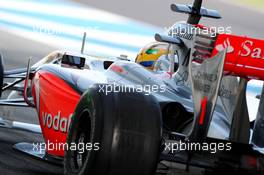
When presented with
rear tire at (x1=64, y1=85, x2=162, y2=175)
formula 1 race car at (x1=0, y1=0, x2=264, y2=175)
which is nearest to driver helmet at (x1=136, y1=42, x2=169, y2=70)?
formula 1 race car at (x1=0, y1=0, x2=264, y2=175)

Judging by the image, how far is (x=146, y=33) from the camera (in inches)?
854

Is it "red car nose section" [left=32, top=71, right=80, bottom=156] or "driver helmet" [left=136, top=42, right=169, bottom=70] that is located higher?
"driver helmet" [left=136, top=42, right=169, bottom=70]

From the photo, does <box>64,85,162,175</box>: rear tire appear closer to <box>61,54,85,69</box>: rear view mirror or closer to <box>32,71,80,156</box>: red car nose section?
<box>32,71,80,156</box>: red car nose section

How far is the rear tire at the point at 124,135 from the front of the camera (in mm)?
4555

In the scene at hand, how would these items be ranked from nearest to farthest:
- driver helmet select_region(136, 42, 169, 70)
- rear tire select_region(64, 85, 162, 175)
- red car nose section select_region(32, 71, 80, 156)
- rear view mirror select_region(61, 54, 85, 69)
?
rear tire select_region(64, 85, 162, 175)
red car nose section select_region(32, 71, 80, 156)
rear view mirror select_region(61, 54, 85, 69)
driver helmet select_region(136, 42, 169, 70)

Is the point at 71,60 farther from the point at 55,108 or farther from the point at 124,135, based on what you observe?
the point at 124,135

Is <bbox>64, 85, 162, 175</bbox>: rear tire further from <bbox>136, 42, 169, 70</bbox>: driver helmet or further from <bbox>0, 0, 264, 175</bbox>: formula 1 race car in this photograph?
<bbox>136, 42, 169, 70</bbox>: driver helmet

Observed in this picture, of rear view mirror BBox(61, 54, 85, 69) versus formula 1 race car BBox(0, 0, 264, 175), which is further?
rear view mirror BBox(61, 54, 85, 69)

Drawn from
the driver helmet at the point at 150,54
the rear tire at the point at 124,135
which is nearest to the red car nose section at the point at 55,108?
the rear tire at the point at 124,135

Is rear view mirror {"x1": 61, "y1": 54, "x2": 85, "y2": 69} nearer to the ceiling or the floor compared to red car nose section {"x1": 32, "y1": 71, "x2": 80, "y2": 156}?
nearer to the ceiling

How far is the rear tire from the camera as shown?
4.55 m

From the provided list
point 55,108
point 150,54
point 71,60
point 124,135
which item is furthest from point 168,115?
point 150,54

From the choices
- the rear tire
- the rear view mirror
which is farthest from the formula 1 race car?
the rear view mirror

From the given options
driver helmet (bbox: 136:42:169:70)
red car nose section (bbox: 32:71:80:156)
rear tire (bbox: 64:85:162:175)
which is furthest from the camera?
driver helmet (bbox: 136:42:169:70)
